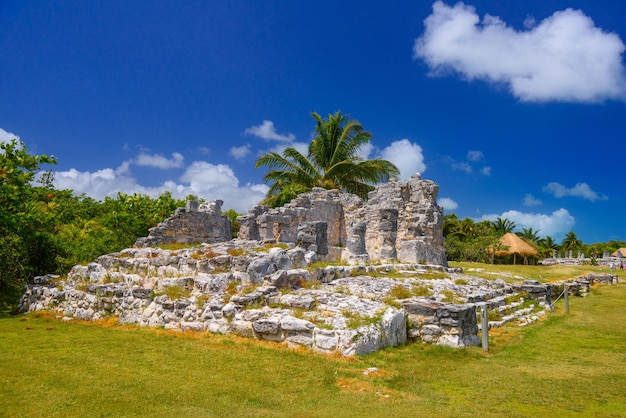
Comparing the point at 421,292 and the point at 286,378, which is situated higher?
the point at 421,292

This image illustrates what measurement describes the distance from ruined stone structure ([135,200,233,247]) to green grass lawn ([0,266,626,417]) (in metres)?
7.64

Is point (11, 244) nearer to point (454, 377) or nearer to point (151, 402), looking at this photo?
point (151, 402)

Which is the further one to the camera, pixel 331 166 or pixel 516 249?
pixel 516 249

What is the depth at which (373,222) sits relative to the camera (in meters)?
19.9

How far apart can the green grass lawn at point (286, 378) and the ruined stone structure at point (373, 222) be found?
831cm

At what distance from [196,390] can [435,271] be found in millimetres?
12670

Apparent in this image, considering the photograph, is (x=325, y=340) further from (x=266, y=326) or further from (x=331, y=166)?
(x=331, y=166)

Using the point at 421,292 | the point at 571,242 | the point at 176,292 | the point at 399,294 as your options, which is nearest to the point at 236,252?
the point at 176,292

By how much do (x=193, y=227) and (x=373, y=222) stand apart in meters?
7.69

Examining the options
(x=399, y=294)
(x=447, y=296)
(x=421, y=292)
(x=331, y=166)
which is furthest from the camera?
(x=331, y=166)

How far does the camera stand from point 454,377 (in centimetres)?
695

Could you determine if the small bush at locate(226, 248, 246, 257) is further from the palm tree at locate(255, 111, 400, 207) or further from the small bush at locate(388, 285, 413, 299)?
the palm tree at locate(255, 111, 400, 207)

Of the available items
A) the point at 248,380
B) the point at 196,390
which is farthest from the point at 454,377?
the point at 196,390

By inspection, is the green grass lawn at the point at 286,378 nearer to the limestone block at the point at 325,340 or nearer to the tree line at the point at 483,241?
the limestone block at the point at 325,340
